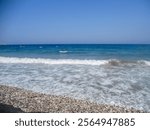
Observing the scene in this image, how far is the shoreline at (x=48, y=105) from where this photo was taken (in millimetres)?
4191

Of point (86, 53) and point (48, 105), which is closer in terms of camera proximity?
point (48, 105)

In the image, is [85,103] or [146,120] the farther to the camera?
[85,103]

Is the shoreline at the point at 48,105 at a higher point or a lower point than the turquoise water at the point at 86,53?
lower

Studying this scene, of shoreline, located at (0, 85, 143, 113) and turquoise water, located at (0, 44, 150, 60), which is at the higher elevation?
turquoise water, located at (0, 44, 150, 60)

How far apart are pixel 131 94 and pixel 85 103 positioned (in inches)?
55.8

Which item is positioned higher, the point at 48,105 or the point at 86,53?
the point at 86,53

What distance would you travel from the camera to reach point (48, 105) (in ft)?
14.5

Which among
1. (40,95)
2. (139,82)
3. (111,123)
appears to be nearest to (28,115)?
(111,123)

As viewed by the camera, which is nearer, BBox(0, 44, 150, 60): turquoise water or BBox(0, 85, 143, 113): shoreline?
BBox(0, 85, 143, 113): shoreline

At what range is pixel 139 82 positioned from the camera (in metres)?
6.94

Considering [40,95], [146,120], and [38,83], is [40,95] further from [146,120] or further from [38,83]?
[146,120]

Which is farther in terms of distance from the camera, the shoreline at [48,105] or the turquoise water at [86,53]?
the turquoise water at [86,53]

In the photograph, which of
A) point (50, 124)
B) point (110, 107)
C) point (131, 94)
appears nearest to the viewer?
point (50, 124)

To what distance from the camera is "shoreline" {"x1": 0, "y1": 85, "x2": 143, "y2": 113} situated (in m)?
4.19
